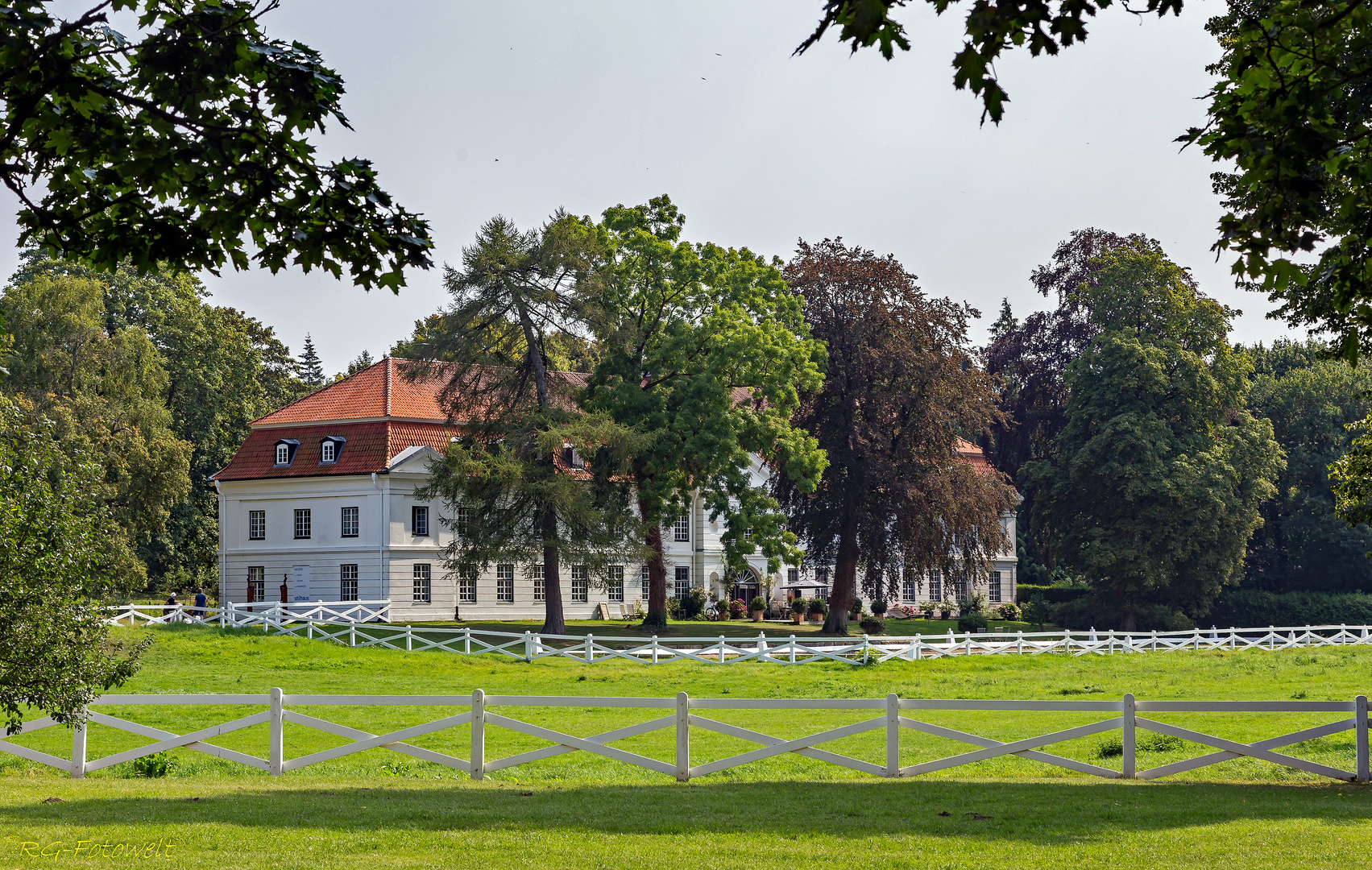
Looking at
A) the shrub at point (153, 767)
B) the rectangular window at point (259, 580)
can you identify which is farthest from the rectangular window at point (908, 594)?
the shrub at point (153, 767)

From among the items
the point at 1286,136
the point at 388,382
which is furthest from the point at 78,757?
the point at 388,382

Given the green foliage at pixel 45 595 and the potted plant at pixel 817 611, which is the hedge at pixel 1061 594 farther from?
the green foliage at pixel 45 595

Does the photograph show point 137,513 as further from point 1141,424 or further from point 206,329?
point 1141,424

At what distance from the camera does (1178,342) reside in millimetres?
52094

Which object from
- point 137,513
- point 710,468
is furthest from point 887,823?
point 137,513

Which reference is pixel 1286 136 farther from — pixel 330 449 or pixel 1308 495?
pixel 1308 495

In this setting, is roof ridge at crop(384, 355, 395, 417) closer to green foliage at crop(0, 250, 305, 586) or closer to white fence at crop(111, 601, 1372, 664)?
green foliage at crop(0, 250, 305, 586)

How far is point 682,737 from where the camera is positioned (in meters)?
13.5

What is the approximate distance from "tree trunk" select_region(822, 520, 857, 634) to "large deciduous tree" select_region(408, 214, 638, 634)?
29.6ft

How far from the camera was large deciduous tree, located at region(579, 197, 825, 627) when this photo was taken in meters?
41.2

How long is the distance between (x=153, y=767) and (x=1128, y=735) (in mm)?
10714

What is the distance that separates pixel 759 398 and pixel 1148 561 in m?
17.2

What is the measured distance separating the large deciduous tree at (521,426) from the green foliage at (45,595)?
25000 millimetres

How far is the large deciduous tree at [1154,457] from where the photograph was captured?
4903 cm
